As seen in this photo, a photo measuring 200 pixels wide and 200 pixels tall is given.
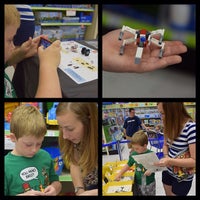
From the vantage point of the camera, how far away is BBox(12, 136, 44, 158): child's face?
1.20 meters

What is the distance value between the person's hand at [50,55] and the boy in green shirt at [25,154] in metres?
0.14

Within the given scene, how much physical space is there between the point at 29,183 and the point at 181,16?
0.68m

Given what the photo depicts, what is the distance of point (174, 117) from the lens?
1224 millimetres

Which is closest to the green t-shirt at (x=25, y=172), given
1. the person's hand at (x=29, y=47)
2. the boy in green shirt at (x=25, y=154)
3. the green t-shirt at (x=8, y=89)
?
the boy in green shirt at (x=25, y=154)

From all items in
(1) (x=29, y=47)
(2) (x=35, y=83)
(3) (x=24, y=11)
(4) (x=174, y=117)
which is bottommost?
(4) (x=174, y=117)

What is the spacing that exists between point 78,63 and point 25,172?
37 centimetres

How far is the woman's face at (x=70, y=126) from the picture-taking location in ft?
3.99

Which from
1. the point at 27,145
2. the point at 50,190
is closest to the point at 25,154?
the point at 27,145

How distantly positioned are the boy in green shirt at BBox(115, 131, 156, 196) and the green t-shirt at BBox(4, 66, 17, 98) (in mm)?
391

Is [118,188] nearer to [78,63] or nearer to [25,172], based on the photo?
[25,172]

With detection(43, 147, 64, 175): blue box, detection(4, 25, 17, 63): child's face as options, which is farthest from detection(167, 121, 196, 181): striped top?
detection(4, 25, 17, 63): child's face

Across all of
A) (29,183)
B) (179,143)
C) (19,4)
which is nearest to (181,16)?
(179,143)
